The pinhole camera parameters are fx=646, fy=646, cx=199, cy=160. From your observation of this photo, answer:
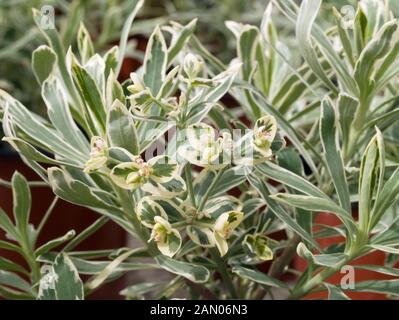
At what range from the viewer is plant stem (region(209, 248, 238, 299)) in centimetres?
56

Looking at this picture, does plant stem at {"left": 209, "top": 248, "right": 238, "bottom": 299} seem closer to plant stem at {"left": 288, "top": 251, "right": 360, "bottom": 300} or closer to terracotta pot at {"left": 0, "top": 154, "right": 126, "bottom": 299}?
plant stem at {"left": 288, "top": 251, "right": 360, "bottom": 300}

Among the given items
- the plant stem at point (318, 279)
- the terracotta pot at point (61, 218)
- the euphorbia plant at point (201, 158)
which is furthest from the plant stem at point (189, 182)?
the terracotta pot at point (61, 218)

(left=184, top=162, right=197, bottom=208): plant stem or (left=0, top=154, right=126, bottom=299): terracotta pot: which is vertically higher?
(left=0, top=154, right=126, bottom=299): terracotta pot

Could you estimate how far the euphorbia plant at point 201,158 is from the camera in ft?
1.50

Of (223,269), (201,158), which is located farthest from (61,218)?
(201,158)

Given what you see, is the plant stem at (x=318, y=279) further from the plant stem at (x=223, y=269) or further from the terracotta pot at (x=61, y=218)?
the terracotta pot at (x=61, y=218)

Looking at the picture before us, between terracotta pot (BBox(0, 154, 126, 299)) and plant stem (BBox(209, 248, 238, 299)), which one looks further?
terracotta pot (BBox(0, 154, 126, 299))

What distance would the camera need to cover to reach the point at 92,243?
911mm

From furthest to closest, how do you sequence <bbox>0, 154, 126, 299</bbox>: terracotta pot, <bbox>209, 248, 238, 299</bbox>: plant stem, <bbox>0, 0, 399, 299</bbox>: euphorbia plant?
<bbox>0, 154, 126, 299</bbox>: terracotta pot, <bbox>209, 248, 238, 299</bbox>: plant stem, <bbox>0, 0, 399, 299</bbox>: euphorbia plant

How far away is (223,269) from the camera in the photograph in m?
0.57

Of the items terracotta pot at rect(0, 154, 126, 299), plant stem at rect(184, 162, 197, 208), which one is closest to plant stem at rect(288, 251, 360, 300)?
plant stem at rect(184, 162, 197, 208)

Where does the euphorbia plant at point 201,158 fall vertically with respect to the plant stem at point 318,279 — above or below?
above

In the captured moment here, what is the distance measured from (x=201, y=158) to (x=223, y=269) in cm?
17

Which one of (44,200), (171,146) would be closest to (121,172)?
(171,146)
